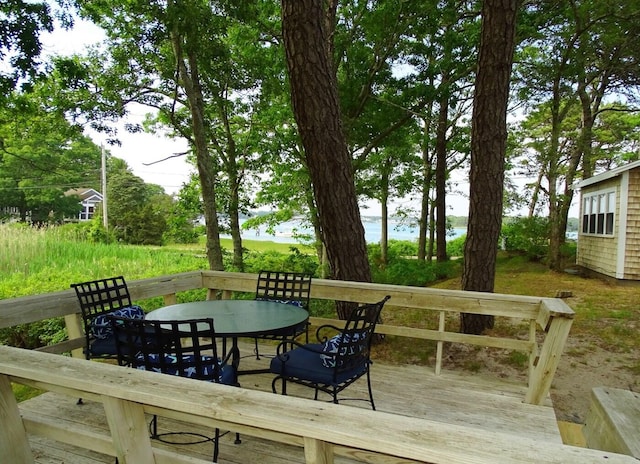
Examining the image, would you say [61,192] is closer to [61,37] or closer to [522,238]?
[61,37]

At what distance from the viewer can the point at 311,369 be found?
2.36 metres

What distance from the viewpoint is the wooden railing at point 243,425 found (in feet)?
3.00

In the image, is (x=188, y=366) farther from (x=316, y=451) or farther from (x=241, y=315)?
(x=316, y=451)

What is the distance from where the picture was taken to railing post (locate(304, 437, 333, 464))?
112 centimetres

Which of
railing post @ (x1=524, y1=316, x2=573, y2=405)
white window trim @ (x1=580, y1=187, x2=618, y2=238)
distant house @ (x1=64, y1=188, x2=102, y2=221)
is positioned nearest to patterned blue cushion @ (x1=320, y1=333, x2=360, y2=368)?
railing post @ (x1=524, y1=316, x2=573, y2=405)

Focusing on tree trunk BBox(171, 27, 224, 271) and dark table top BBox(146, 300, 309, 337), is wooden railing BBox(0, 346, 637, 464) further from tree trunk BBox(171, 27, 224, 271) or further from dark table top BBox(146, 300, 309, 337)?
tree trunk BBox(171, 27, 224, 271)

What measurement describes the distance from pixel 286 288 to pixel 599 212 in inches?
390

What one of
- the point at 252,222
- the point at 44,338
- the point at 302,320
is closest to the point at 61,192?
the point at 252,222

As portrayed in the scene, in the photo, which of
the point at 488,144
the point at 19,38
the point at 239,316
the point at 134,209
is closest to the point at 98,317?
the point at 239,316

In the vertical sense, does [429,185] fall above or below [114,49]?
below

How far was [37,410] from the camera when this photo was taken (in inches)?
109

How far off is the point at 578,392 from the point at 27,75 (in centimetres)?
654

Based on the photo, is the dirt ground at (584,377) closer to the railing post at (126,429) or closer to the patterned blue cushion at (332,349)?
the patterned blue cushion at (332,349)

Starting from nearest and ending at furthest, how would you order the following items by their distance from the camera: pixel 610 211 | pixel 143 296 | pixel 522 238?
1. pixel 143 296
2. pixel 610 211
3. pixel 522 238
